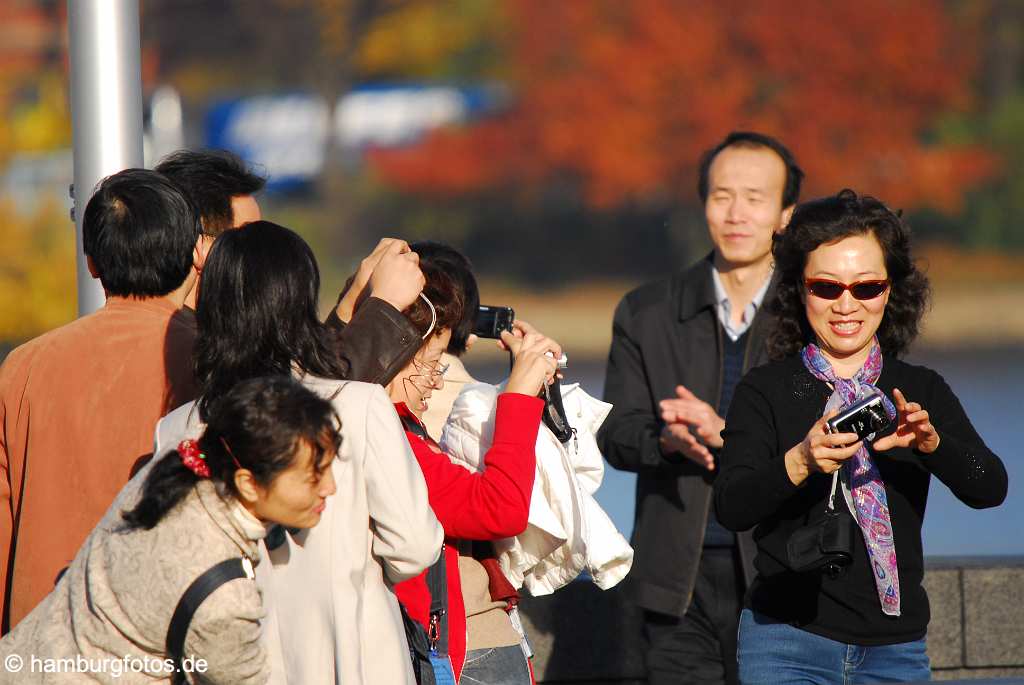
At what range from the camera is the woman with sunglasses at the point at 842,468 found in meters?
2.91

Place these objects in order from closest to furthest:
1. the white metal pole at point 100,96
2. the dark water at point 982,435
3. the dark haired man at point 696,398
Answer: the white metal pole at point 100,96
the dark haired man at point 696,398
the dark water at point 982,435

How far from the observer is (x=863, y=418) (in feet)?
8.86

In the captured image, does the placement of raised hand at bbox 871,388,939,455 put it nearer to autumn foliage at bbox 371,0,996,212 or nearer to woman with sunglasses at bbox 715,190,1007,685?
woman with sunglasses at bbox 715,190,1007,685

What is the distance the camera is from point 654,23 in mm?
23969

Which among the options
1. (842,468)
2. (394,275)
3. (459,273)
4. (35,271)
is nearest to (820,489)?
(842,468)

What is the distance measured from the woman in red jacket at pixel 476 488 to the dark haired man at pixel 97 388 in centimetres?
50

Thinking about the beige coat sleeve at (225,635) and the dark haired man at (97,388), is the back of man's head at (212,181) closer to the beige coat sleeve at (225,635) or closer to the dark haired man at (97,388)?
the dark haired man at (97,388)

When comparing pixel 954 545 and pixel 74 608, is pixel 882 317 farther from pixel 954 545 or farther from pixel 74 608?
pixel 954 545

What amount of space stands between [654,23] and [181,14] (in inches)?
325

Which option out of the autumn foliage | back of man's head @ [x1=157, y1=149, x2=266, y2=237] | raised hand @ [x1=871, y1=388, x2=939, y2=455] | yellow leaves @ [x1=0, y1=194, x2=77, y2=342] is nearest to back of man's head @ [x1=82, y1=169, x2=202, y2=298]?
back of man's head @ [x1=157, y1=149, x2=266, y2=237]

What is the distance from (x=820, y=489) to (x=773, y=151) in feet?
4.88

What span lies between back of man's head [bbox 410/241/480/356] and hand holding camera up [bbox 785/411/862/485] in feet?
2.50

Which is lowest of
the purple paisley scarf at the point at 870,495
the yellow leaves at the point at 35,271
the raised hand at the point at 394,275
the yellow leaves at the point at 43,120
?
the purple paisley scarf at the point at 870,495

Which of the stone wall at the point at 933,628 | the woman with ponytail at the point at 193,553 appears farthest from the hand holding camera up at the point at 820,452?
the stone wall at the point at 933,628
